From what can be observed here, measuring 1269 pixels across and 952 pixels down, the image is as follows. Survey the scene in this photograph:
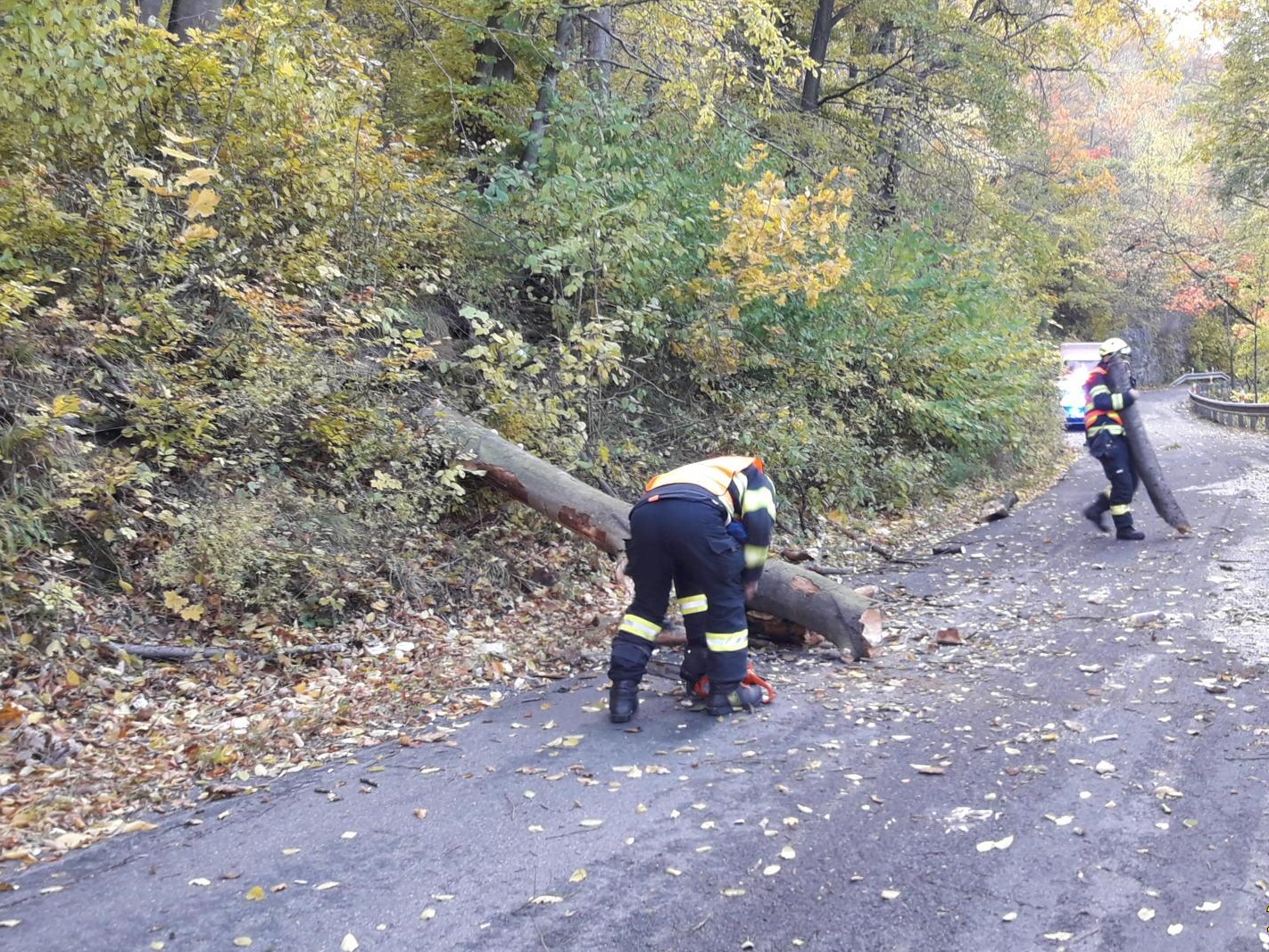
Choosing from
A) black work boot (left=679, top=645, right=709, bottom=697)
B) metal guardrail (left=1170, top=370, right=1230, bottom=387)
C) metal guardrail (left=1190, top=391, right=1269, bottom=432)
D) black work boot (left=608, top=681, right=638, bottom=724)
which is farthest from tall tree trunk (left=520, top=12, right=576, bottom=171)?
metal guardrail (left=1170, top=370, right=1230, bottom=387)

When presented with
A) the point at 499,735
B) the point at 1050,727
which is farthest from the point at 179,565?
the point at 1050,727

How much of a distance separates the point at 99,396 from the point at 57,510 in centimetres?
115

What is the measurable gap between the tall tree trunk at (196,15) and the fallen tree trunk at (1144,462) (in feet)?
31.1

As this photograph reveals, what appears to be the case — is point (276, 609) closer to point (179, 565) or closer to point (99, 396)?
point (179, 565)

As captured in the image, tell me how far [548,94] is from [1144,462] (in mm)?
7569

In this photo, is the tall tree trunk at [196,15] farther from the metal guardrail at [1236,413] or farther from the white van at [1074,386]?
the metal guardrail at [1236,413]

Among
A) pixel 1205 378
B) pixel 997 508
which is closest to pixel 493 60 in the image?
pixel 997 508

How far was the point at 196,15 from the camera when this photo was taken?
29.3ft

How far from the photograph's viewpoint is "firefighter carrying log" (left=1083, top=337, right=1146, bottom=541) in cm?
1032

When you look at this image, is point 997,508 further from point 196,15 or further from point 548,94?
point 196,15

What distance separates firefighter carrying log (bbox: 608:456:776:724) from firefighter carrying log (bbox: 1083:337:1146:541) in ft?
20.5

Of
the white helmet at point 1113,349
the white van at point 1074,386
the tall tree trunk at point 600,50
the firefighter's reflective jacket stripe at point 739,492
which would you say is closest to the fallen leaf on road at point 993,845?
the firefighter's reflective jacket stripe at point 739,492

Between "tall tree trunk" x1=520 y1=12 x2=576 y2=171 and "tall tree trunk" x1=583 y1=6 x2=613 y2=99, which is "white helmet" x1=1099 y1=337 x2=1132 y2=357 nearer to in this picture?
"tall tree trunk" x1=583 y1=6 x2=613 y2=99

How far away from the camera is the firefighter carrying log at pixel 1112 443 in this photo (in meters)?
10.3
